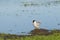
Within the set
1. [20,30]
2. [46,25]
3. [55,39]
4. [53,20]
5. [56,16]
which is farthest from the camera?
[56,16]

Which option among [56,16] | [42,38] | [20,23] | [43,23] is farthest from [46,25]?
[42,38]

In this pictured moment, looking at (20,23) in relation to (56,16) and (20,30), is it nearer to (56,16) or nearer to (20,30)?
(20,30)

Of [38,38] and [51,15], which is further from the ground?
[38,38]

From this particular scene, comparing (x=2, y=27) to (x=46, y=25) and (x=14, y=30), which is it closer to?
(x=14, y=30)

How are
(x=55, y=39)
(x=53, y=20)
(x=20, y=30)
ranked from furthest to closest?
(x=53, y=20), (x=20, y=30), (x=55, y=39)

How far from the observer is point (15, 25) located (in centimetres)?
1493

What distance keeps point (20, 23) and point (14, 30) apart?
1772 millimetres

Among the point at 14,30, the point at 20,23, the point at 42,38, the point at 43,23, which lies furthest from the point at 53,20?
the point at 42,38

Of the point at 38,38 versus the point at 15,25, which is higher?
the point at 38,38

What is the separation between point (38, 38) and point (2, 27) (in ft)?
16.8

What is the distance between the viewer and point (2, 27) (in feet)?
47.6

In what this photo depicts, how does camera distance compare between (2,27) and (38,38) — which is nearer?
(38,38)

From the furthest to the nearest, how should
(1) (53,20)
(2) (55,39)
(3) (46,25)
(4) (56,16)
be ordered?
(4) (56,16) → (1) (53,20) → (3) (46,25) → (2) (55,39)

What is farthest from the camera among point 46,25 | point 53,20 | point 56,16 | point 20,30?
point 56,16
